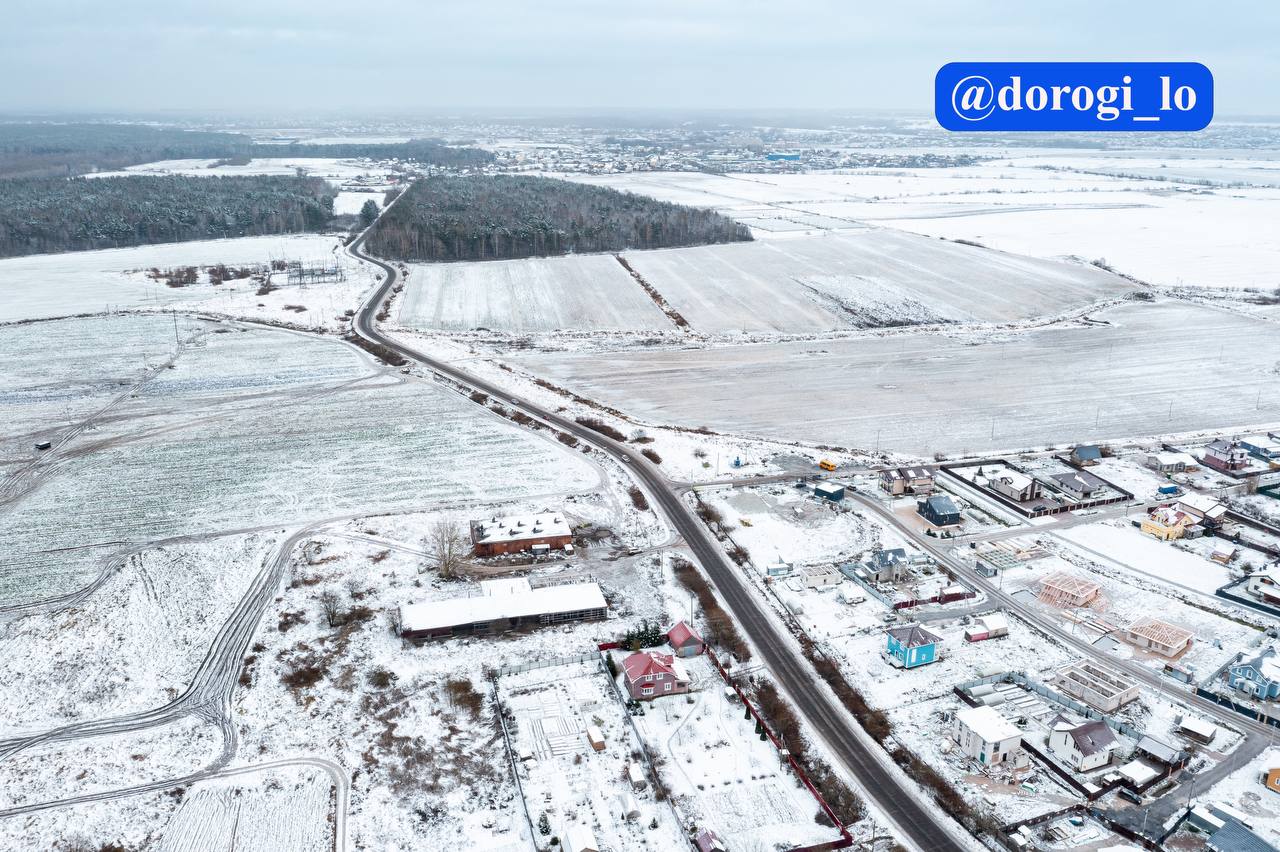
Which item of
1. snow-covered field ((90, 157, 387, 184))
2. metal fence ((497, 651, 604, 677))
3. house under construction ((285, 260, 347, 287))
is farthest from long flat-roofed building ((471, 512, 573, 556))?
snow-covered field ((90, 157, 387, 184))

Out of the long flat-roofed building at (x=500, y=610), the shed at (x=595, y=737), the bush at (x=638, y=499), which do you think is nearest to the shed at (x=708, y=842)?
the shed at (x=595, y=737)

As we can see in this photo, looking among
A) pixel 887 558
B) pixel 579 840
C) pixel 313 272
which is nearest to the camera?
pixel 579 840

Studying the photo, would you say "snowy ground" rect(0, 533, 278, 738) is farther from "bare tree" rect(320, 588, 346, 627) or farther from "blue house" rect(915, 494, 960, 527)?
"blue house" rect(915, 494, 960, 527)

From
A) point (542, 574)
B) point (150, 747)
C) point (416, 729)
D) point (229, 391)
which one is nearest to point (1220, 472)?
point (542, 574)

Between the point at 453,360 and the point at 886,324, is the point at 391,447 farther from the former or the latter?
the point at 886,324

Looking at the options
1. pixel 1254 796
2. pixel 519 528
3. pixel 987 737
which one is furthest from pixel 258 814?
pixel 1254 796

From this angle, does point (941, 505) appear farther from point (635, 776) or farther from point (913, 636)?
point (635, 776)
